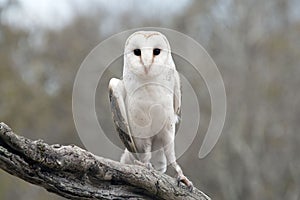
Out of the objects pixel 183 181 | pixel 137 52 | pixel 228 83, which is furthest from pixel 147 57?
pixel 228 83

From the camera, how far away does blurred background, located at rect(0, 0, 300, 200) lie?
25.3 metres

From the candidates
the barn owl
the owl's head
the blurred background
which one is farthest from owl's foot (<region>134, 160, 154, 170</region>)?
the blurred background

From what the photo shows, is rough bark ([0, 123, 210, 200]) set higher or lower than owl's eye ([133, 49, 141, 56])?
lower

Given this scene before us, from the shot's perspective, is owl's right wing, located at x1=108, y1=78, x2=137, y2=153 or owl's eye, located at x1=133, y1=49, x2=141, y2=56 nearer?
owl's eye, located at x1=133, y1=49, x2=141, y2=56

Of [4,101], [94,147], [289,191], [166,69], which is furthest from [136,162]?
[289,191]

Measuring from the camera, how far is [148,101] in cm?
575

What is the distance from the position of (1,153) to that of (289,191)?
23.2 metres

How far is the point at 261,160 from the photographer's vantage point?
2752 cm

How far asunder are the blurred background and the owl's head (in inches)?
706

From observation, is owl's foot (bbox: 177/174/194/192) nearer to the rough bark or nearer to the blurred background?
the rough bark

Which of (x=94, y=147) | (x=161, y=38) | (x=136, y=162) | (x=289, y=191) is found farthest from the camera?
(x=289, y=191)

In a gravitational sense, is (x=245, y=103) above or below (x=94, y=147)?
above

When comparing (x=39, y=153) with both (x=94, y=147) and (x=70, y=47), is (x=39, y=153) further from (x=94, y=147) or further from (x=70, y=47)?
(x=70, y=47)

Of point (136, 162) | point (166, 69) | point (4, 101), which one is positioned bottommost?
point (136, 162)
